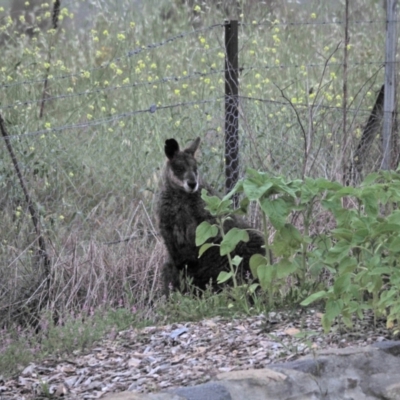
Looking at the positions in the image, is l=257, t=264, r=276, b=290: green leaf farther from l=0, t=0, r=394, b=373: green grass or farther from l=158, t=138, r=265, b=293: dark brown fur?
l=158, t=138, r=265, b=293: dark brown fur

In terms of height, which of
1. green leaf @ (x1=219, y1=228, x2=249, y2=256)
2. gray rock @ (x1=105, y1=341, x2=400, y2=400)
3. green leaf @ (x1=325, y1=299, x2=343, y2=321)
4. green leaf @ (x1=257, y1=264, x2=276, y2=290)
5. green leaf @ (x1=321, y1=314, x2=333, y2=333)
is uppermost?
green leaf @ (x1=219, y1=228, x2=249, y2=256)

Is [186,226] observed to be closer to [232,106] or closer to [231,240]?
[232,106]

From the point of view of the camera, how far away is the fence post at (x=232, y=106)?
8.28 m

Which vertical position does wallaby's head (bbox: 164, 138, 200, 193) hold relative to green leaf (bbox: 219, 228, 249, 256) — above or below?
above

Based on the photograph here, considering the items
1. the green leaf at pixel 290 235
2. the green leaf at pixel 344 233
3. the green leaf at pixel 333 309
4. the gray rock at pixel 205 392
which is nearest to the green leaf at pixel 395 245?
the green leaf at pixel 344 233

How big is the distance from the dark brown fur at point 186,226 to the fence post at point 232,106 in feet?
1.46

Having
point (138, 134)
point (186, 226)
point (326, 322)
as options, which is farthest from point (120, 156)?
point (326, 322)

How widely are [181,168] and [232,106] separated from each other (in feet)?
2.85

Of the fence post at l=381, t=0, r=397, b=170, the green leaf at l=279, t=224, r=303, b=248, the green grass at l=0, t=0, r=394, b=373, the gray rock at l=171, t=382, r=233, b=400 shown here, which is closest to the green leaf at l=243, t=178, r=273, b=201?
the green leaf at l=279, t=224, r=303, b=248

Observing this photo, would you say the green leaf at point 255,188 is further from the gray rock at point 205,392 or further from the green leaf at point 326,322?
the gray rock at point 205,392

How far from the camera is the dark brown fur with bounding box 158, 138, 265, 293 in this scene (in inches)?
298

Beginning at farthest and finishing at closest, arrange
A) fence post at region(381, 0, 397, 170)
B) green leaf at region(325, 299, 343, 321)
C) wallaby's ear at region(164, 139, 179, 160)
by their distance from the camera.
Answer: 1. fence post at region(381, 0, 397, 170)
2. wallaby's ear at region(164, 139, 179, 160)
3. green leaf at region(325, 299, 343, 321)

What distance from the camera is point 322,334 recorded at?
5340 mm

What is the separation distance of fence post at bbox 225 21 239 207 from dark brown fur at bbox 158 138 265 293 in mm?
445
